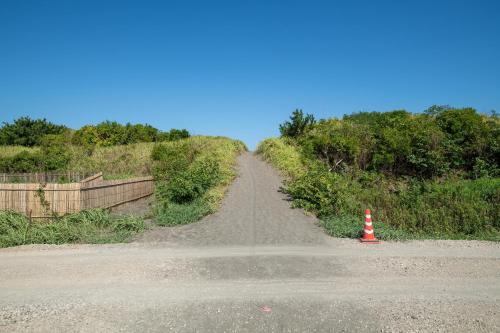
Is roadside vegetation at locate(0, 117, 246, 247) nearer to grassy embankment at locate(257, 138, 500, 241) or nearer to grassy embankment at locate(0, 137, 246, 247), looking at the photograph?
grassy embankment at locate(0, 137, 246, 247)

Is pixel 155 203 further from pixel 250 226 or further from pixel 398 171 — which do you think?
Answer: pixel 398 171

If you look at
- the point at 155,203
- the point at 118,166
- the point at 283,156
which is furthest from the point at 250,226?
the point at 118,166

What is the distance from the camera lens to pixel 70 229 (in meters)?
11.4

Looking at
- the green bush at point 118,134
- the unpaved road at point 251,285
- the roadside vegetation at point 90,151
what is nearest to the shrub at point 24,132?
the roadside vegetation at point 90,151

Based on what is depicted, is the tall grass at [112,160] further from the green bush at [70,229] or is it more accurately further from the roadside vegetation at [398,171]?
the green bush at [70,229]

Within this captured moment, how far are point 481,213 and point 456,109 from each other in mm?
14697

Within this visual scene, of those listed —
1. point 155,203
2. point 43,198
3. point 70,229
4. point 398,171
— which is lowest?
point 70,229

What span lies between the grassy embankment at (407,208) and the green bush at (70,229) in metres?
6.53

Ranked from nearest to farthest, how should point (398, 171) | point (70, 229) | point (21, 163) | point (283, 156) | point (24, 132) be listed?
point (70, 229)
point (398, 171)
point (283, 156)
point (21, 163)
point (24, 132)

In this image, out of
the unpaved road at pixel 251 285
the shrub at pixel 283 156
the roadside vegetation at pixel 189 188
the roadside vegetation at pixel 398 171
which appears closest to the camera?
the unpaved road at pixel 251 285

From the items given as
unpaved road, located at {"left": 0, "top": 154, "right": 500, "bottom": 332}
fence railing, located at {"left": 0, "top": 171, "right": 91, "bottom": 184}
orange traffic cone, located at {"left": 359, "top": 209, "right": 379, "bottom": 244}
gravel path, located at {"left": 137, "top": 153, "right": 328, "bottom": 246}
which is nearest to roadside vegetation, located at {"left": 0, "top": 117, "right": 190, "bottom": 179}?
fence railing, located at {"left": 0, "top": 171, "right": 91, "bottom": 184}

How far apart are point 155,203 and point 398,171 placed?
48.3ft

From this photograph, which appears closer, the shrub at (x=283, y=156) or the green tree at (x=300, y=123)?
the shrub at (x=283, y=156)

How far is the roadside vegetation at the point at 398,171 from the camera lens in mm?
12938
